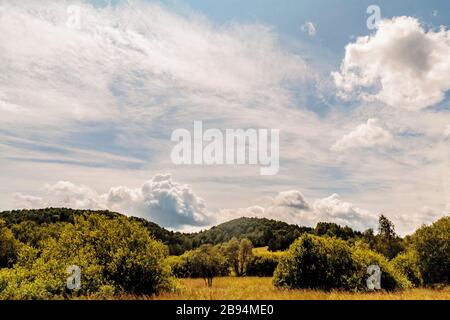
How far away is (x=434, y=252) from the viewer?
3981cm

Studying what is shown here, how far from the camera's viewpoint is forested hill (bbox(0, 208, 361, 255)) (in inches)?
4441

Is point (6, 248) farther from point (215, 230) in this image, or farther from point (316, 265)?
point (316, 265)

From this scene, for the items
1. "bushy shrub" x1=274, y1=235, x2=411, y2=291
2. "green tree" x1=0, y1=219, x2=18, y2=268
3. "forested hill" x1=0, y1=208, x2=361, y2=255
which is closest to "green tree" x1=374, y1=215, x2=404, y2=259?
"forested hill" x1=0, y1=208, x2=361, y2=255

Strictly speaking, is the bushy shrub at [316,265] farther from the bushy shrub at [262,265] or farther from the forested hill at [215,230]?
the forested hill at [215,230]

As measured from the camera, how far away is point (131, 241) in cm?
2142

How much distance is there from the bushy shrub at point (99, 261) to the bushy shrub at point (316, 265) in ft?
33.1

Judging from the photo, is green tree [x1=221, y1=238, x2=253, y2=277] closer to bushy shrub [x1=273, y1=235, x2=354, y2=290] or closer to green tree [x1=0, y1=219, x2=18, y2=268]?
green tree [x1=0, y1=219, x2=18, y2=268]

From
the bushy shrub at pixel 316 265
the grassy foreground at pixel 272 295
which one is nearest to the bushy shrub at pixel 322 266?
the bushy shrub at pixel 316 265

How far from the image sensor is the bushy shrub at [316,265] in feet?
87.3

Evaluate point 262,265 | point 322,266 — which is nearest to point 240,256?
point 262,265

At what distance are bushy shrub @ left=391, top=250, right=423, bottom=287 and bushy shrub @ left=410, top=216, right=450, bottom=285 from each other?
0.44 metres
